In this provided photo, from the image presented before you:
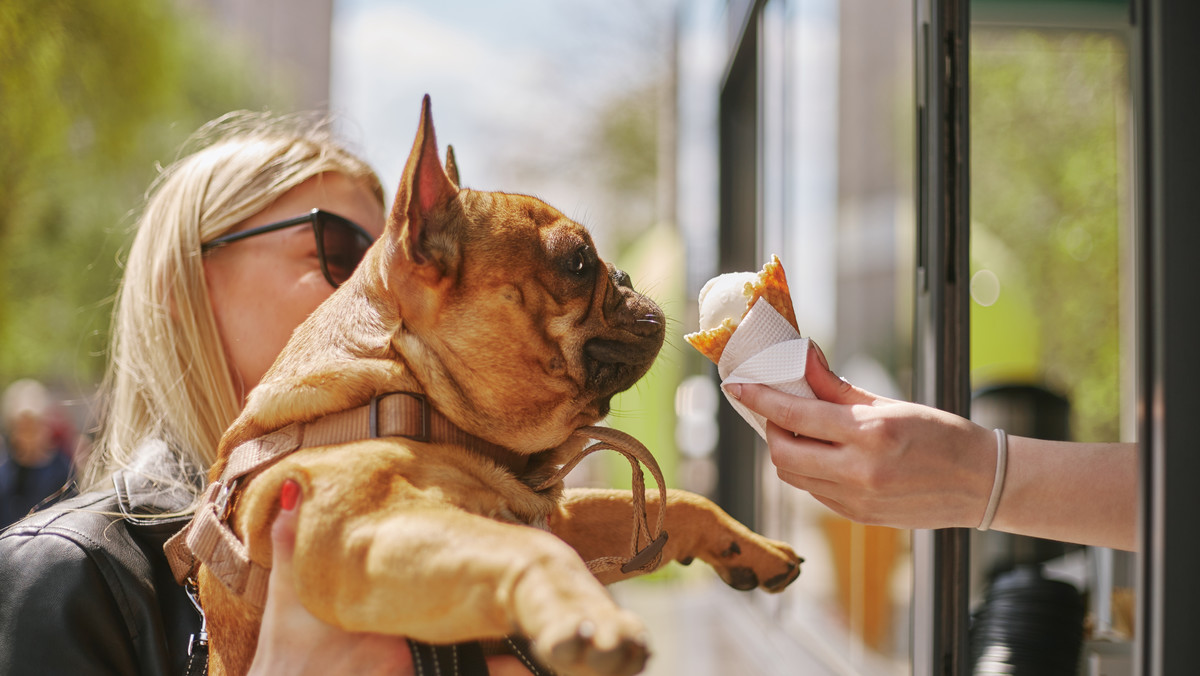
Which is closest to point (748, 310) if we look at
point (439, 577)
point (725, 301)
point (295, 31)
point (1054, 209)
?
point (725, 301)

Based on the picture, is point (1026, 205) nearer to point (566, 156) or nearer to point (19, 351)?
point (566, 156)

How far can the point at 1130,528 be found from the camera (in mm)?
1207

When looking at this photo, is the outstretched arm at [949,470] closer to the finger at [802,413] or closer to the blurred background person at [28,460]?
the finger at [802,413]

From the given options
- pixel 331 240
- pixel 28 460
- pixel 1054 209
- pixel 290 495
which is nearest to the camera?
A: pixel 290 495

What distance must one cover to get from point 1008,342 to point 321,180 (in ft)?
16.0

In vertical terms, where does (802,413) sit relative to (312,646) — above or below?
above

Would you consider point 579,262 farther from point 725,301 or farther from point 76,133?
point 76,133

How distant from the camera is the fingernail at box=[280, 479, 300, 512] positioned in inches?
43.5

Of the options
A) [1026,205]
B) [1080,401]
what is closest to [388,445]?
[1080,401]

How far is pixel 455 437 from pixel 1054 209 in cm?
985

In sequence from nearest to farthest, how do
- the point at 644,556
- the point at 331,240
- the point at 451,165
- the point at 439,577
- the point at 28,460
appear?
1. the point at 439,577
2. the point at 644,556
3. the point at 451,165
4. the point at 331,240
5. the point at 28,460

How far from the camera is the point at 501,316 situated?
142 cm

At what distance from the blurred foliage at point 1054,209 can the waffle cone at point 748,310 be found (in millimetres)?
4321

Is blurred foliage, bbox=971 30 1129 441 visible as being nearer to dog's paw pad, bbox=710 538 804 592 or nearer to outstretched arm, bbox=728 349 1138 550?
dog's paw pad, bbox=710 538 804 592
